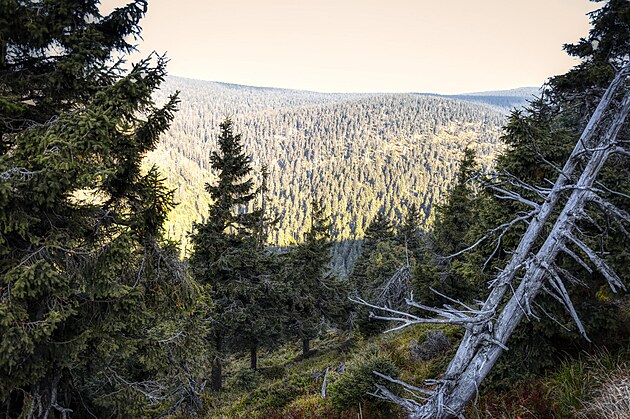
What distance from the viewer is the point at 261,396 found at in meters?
9.31

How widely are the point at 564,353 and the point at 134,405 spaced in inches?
293

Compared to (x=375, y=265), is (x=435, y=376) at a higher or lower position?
higher

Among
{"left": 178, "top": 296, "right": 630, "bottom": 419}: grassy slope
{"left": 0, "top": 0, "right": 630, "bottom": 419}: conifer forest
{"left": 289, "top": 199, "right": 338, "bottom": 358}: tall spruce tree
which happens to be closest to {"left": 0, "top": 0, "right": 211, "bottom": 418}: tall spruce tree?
{"left": 0, "top": 0, "right": 630, "bottom": 419}: conifer forest

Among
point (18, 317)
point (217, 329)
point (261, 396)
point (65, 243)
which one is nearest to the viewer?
point (18, 317)

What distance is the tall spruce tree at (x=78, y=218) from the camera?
437 centimetres

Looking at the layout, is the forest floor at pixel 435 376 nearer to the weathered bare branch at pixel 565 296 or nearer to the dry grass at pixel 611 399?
the dry grass at pixel 611 399

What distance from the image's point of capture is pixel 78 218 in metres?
5.27

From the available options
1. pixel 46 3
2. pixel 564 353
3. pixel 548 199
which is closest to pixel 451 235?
pixel 564 353

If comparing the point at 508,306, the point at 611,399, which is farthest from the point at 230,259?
the point at 611,399

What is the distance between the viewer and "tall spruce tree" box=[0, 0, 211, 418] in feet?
14.3

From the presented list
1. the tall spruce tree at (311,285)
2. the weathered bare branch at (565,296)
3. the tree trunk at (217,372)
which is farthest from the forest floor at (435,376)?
the tall spruce tree at (311,285)

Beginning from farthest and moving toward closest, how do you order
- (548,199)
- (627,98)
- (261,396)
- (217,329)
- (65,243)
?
1. (217,329)
2. (261,396)
3. (65,243)
4. (548,199)
5. (627,98)

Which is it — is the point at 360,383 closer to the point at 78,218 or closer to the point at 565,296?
the point at 565,296

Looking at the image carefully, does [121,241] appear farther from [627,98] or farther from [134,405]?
[627,98]
